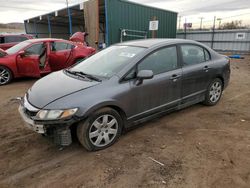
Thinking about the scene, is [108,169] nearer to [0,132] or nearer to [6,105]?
[0,132]

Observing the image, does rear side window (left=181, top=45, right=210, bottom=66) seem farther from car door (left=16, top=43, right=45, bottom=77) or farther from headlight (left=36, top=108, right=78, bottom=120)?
car door (left=16, top=43, right=45, bottom=77)

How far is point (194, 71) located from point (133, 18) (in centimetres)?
1145

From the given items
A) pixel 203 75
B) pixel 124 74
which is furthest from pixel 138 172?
pixel 203 75

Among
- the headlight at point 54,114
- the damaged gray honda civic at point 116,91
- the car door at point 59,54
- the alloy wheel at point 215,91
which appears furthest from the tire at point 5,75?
the alloy wheel at point 215,91

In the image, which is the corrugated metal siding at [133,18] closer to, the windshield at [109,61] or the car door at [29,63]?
the car door at [29,63]

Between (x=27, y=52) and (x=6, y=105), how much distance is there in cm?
267

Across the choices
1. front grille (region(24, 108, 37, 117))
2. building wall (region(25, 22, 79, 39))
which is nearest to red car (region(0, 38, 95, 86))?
front grille (region(24, 108, 37, 117))

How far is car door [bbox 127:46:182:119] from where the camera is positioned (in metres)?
3.23

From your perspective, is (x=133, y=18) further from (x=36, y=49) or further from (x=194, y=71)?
(x=194, y=71)

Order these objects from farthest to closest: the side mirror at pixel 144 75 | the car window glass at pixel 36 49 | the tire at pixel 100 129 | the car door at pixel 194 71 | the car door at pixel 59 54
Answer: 1. the car door at pixel 59 54
2. the car window glass at pixel 36 49
3. the car door at pixel 194 71
4. the side mirror at pixel 144 75
5. the tire at pixel 100 129

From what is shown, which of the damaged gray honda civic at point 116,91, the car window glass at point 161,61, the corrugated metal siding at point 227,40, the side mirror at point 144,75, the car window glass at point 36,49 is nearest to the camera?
the damaged gray honda civic at point 116,91

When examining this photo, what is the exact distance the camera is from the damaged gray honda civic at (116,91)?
2.65 meters

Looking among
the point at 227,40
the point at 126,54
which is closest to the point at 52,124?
the point at 126,54

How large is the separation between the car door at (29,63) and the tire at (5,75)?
0.34 m
